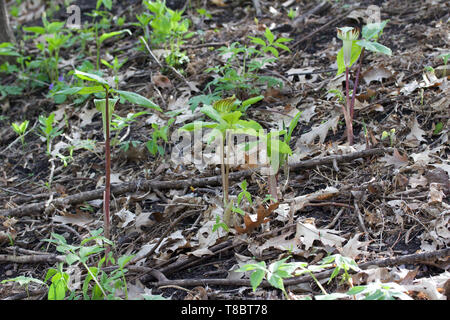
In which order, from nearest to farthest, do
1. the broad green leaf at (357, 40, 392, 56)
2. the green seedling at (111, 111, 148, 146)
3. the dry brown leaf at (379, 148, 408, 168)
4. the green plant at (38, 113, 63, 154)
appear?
the broad green leaf at (357, 40, 392, 56), the dry brown leaf at (379, 148, 408, 168), the green seedling at (111, 111, 148, 146), the green plant at (38, 113, 63, 154)

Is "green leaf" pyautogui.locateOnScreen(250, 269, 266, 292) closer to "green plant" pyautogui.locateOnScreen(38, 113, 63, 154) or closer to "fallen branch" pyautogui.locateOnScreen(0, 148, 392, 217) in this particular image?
"fallen branch" pyautogui.locateOnScreen(0, 148, 392, 217)

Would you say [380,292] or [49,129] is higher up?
[49,129]

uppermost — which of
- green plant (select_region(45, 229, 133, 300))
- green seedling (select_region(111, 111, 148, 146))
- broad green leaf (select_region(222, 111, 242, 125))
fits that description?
broad green leaf (select_region(222, 111, 242, 125))

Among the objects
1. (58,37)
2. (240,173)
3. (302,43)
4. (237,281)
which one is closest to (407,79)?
(302,43)

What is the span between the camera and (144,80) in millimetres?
3961

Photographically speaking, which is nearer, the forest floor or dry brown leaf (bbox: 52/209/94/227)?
the forest floor

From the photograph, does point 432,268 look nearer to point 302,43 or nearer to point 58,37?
point 302,43

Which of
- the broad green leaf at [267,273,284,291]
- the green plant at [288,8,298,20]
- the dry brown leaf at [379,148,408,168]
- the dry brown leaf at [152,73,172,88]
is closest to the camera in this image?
the broad green leaf at [267,273,284,291]

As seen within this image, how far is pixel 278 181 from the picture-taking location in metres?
2.54

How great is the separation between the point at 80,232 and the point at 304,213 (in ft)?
3.81

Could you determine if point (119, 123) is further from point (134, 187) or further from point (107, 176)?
point (107, 176)

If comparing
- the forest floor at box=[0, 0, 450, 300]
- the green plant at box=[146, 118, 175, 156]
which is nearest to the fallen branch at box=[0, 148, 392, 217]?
the forest floor at box=[0, 0, 450, 300]

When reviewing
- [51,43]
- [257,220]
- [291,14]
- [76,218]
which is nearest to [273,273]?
[257,220]

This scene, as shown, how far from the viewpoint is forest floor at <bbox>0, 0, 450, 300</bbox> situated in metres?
2.02
